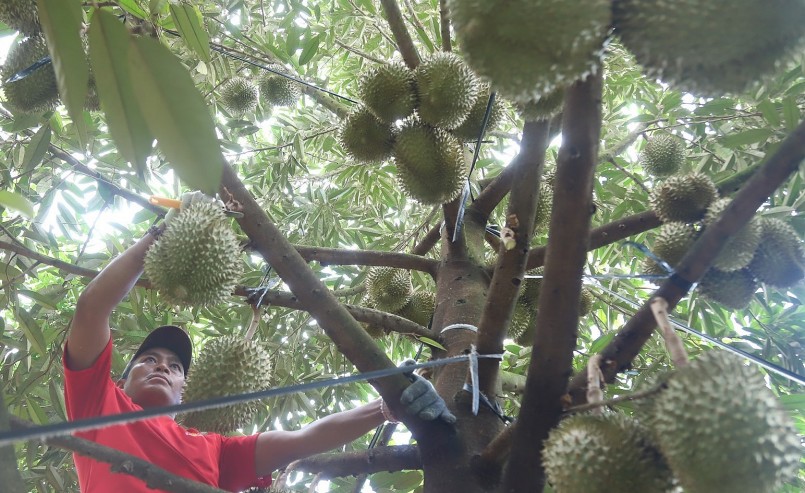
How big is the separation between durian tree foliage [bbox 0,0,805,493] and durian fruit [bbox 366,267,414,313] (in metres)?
0.13

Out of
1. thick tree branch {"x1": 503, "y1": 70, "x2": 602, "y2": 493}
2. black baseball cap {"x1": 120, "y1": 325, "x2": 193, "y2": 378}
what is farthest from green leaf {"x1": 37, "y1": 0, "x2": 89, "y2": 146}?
black baseball cap {"x1": 120, "y1": 325, "x2": 193, "y2": 378}

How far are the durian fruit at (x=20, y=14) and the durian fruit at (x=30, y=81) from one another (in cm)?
9

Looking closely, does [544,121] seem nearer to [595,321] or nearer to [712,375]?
[712,375]

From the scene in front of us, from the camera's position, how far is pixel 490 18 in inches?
29.6

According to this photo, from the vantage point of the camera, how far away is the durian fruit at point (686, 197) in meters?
1.59

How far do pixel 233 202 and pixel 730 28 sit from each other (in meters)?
1.07

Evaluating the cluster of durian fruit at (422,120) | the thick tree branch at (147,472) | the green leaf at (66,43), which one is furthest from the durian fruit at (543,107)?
the thick tree branch at (147,472)

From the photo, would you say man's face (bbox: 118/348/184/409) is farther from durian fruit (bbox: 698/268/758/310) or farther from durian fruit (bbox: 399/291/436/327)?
durian fruit (bbox: 698/268/758/310)

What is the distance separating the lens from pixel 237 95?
2.88m

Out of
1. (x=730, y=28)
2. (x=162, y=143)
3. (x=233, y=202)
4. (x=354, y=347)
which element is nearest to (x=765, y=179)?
(x=730, y=28)

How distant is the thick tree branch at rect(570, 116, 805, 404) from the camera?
2.73 feet

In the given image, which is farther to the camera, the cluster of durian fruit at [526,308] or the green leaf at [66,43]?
the cluster of durian fruit at [526,308]

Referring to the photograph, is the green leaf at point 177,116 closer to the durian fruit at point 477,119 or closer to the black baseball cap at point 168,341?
the durian fruit at point 477,119

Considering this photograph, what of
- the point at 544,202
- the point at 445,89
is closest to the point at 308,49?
the point at 445,89
